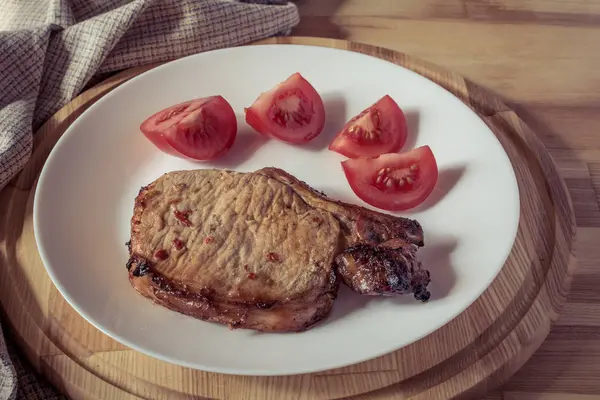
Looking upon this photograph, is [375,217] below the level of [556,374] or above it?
above

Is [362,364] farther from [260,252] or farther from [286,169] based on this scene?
[286,169]

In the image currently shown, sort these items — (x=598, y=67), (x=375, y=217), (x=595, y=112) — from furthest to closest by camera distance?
(x=598, y=67) → (x=595, y=112) → (x=375, y=217)

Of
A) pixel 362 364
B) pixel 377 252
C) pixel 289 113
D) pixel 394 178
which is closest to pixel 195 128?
pixel 289 113

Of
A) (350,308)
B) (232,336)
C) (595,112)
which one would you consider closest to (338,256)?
(350,308)

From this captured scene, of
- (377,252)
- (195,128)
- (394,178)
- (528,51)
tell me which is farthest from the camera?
(528,51)

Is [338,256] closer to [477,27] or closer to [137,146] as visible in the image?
[137,146]

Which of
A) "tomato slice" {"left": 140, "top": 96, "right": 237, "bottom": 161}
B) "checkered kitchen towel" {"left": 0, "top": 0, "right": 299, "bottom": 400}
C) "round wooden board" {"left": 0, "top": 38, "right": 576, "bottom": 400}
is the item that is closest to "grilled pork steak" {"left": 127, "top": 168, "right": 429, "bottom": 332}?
"round wooden board" {"left": 0, "top": 38, "right": 576, "bottom": 400}
